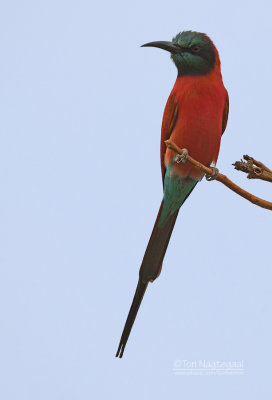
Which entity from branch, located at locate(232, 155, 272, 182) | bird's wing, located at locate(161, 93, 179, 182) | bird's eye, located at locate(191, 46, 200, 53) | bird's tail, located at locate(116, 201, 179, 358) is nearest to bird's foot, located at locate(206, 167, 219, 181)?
branch, located at locate(232, 155, 272, 182)

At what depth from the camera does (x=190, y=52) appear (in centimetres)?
362

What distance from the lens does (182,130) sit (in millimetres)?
3516

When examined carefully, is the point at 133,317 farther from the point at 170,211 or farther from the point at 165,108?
the point at 165,108

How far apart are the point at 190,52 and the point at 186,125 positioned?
0.52 metres

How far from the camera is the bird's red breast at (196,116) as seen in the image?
3.48 metres

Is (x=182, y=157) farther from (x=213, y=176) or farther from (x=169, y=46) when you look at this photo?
(x=169, y=46)

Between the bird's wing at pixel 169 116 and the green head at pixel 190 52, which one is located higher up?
the green head at pixel 190 52

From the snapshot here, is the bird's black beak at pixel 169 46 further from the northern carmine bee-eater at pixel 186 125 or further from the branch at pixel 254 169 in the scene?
the branch at pixel 254 169

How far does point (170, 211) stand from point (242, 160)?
1.08 meters

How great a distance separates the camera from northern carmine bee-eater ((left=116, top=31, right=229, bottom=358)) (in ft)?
11.5

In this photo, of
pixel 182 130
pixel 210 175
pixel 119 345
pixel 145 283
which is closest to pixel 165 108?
pixel 182 130

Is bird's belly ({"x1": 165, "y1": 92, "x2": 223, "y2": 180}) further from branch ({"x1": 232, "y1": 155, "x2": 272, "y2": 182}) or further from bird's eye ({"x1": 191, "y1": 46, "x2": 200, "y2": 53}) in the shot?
branch ({"x1": 232, "y1": 155, "x2": 272, "y2": 182})

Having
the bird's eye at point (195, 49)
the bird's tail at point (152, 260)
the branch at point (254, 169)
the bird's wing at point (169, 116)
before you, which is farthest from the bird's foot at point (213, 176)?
the bird's eye at point (195, 49)

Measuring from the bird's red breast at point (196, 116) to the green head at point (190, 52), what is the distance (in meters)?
0.06
